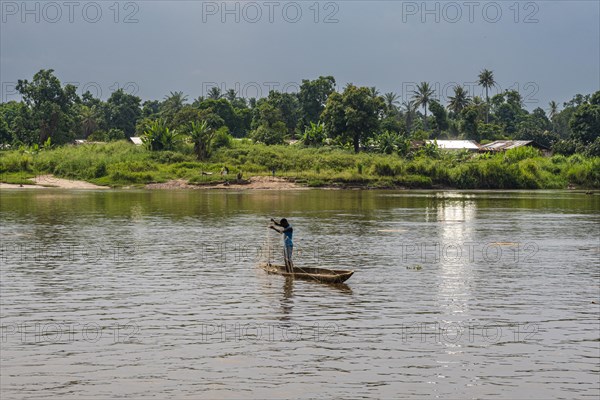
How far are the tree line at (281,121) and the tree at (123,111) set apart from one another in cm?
20

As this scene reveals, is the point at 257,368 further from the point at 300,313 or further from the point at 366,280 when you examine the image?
the point at 366,280

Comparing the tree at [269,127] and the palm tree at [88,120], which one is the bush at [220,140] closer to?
the tree at [269,127]

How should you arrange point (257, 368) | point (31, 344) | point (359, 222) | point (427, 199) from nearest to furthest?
point (257, 368) < point (31, 344) < point (359, 222) < point (427, 199)

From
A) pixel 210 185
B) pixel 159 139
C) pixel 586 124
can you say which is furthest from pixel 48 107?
pixel 586 124

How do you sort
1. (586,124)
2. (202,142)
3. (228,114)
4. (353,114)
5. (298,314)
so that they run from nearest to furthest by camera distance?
1. (298,314)
2. (202,142)
3. (353,114)
4. (586,124)
5. (228,114)

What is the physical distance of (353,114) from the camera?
368 ft

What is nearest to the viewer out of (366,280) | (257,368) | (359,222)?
(257,368)

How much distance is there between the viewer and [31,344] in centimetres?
1992

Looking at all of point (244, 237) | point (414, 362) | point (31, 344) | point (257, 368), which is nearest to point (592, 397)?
point (414, 362)

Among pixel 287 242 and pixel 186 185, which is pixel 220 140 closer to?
pixel 186 185

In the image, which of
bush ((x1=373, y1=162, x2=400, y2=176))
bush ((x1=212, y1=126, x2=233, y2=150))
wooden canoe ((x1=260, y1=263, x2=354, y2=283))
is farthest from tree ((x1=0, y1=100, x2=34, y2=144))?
wooden canoe ((x1=260, y1=263, x2=354, y2=283))

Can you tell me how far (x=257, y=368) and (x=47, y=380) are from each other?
4.43m

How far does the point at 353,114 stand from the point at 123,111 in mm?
70711

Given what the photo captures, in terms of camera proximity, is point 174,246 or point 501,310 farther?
point 174,246
